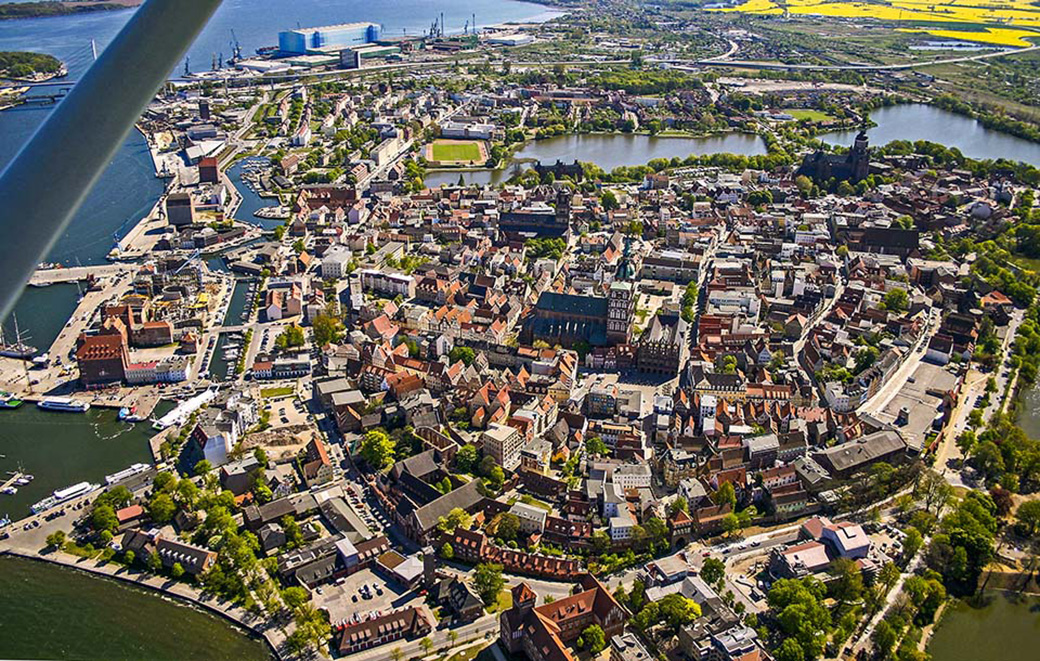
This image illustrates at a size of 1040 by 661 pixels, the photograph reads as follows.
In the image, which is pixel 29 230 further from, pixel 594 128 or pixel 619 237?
pixel 594 128

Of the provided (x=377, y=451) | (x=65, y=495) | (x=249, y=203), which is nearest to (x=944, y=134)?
(x=249, y=203)

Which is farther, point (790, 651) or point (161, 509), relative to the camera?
point (161, 509)

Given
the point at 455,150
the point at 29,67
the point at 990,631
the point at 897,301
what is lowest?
the point at 990,631

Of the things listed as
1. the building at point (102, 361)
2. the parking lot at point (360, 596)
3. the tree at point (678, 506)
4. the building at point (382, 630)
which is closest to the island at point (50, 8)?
the building at point (102, 361)

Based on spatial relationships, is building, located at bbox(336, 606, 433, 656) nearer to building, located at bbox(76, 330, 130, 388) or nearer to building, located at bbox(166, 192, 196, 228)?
building, located at bbox(76, 330, 130, 388)

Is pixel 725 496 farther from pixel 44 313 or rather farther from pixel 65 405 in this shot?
pixel 44 313

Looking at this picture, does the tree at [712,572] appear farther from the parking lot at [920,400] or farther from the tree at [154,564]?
the tree at [154,564]

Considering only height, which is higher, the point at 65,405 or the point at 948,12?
the point at 948,12

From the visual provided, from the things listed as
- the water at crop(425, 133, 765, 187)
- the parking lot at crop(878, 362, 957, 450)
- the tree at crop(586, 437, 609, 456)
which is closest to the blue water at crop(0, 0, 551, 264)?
the tree at crop(586, 437, 609, 456)
